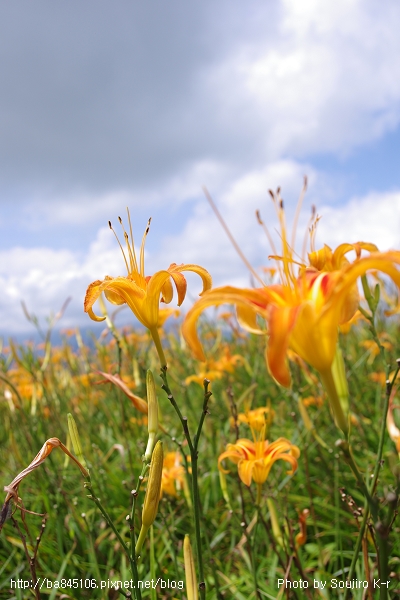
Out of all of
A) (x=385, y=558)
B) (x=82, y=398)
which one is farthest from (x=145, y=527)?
(x=82, y=398)

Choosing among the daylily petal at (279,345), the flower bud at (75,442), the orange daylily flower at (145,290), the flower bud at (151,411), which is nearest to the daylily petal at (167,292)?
the orange daylily flower at (145,290)

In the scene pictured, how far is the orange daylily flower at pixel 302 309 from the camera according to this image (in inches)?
29.9

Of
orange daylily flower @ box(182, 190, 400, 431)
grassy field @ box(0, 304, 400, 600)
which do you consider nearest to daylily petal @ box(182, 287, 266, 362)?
orange daylily flower @ box(182, 190, 400, 431)

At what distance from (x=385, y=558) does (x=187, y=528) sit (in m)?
2.40

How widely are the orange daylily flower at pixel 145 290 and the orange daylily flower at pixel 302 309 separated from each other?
26cm

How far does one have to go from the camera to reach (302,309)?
81 centimetres

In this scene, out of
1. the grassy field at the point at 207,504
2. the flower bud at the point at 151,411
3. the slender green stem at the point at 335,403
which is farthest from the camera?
the grassy field at the point at 207,504

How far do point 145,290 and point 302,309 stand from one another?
1.94 ft

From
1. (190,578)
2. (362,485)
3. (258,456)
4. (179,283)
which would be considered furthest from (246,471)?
(362,485)

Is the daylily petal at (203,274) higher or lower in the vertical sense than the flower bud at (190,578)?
higher

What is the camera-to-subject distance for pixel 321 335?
2.76 ft

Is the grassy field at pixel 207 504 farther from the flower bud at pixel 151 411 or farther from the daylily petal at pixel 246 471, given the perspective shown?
the flower bud at pixel 151 411

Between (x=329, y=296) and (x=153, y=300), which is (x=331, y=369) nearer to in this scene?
(x=329, y=296)

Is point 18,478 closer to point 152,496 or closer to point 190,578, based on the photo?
point 152,496
